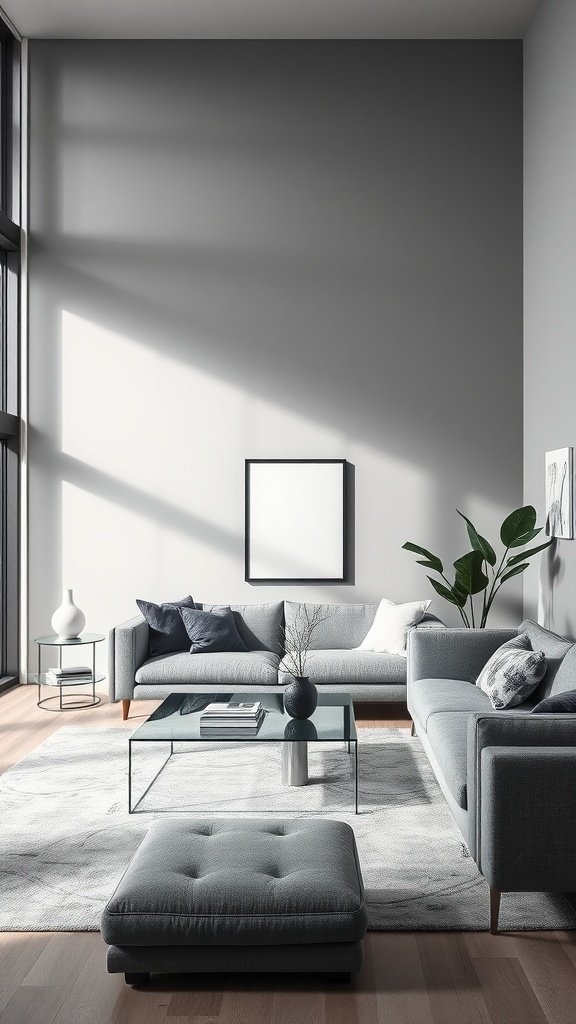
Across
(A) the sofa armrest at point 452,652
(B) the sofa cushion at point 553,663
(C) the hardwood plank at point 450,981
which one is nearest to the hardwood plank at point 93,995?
(C) the hardwood plank at point 450,981

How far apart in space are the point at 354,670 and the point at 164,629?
1282 millimetres

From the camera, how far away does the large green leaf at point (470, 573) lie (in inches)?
231

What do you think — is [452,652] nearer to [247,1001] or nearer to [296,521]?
[296,521]

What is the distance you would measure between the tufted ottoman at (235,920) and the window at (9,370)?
435cm

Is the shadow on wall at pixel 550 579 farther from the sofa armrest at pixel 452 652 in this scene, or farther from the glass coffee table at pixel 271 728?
the glass coffee table at pixel 271 728

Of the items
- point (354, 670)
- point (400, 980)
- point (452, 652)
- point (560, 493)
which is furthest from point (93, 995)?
point (560, 493)

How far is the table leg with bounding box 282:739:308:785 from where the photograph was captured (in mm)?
4367

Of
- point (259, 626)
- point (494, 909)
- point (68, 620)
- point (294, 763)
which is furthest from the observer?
point (259, 626)

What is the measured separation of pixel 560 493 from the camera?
550cm

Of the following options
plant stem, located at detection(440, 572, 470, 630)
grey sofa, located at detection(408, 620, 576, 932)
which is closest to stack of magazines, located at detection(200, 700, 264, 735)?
grey sofa, located at detection(408, 620, 576, 932)

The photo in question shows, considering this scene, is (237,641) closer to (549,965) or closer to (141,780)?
(141,780)

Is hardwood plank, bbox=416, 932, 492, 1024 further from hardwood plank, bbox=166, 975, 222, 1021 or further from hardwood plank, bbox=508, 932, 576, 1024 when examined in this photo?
hardwood plank, bbox=166, 975, 222, 1021

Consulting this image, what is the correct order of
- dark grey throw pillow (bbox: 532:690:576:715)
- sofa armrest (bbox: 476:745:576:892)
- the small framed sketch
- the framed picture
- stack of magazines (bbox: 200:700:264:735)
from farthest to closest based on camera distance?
the framed picture, the small framed sketch, stack of magazines (bbox: 200:700:264:735), dark grey throw pillow (bbox: 532:690:576:715), sofa armrest (bbox: 476:745:576:892)

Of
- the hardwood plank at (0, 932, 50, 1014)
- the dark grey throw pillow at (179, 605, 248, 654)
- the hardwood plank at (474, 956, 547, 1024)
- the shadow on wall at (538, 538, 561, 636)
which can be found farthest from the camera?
the dark grey throw pillow at (179, 605, 248, 654)
